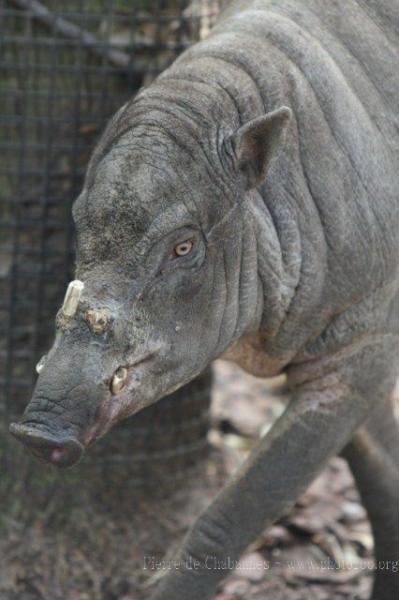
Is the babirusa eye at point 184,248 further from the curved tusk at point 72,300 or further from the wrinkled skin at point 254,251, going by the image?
the curved tusk at point 72,300

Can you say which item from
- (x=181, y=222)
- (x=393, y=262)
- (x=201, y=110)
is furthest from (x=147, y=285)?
(x=393, y=262)

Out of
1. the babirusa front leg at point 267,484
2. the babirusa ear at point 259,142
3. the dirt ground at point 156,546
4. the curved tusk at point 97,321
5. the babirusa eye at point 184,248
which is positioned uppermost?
the babirusa ear at point 259,142

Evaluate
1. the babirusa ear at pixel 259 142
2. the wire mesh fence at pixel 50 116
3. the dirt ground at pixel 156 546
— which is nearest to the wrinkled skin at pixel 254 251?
the babirusa ear at pixel 259 142

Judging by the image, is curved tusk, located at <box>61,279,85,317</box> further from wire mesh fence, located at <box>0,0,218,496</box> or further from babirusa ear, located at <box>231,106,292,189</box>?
wire mesh fence, located at <box>0,0,218,496</box>

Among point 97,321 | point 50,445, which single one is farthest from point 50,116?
point 50,445

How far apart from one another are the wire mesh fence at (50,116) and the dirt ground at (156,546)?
0.85 feet

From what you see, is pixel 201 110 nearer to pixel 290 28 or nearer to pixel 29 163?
pixel 290 28

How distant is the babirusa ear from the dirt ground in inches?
64.0

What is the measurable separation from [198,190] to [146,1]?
180 cm

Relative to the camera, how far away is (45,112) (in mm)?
5309

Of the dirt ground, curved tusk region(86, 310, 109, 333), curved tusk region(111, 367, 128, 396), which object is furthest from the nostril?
the dirt ground

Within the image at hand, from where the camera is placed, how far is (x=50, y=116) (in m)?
5.20

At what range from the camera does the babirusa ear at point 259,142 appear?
3.72 m

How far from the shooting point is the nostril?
3377 millimetres
